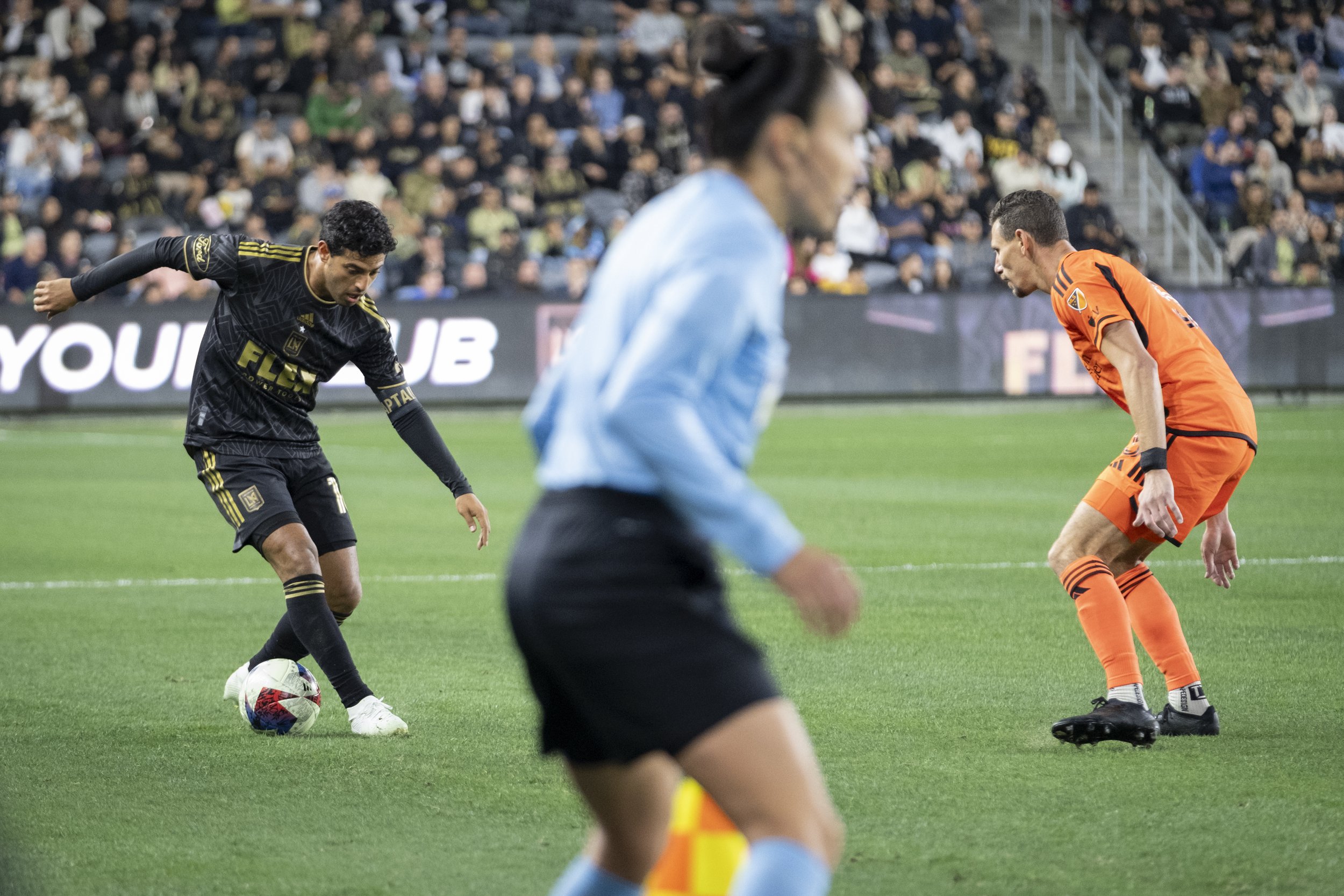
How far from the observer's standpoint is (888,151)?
27016 millimetres

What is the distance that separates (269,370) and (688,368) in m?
4.38

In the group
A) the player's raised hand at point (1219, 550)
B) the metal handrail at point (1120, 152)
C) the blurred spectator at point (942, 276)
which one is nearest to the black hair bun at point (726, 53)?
the player's raised hand at point (1219, 550)

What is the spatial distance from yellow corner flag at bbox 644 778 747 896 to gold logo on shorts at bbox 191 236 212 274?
13.5 feet

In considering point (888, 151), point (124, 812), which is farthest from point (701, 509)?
point (888, 151)

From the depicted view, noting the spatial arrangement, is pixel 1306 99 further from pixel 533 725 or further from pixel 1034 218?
pixel 533 725

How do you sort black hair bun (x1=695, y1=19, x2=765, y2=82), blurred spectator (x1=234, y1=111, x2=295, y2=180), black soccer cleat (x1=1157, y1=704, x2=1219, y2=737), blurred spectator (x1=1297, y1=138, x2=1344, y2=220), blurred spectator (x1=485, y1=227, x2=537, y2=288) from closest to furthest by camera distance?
1. black hair bun (x1=695, y1=19, x2=765, y2=82)
2. black soccer cleat (x1=1157, y1=704, x2=1219, y2=737)
3. blurred spectator (x1=485, y1=227, x2=537, y2=288)
4. blurred spectator (x1=234, y1=111, x2=295, y2=180)
5. blurred spectator (x1=1297, y1=138, x2=1344, y2=220)

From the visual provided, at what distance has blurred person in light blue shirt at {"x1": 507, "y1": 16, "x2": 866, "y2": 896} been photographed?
8.73ft

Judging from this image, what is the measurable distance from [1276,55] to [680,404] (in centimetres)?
3017

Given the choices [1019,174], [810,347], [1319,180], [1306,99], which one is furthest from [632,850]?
[1306,99]

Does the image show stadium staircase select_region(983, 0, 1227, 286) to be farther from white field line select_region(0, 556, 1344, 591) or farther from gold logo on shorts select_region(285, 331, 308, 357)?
gold logo on shorts select_region(285, 331, 308, 357)

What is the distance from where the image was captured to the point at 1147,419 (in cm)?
595

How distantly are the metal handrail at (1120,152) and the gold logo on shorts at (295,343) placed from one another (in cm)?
2113

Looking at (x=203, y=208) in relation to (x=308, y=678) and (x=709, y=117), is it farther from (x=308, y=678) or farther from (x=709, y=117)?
(x=709, y=117)

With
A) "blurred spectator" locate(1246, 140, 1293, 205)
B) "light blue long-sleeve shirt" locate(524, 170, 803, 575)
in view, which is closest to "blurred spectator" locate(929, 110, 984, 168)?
"blurred spectator" locate(1246, 140, 1293, 205)
